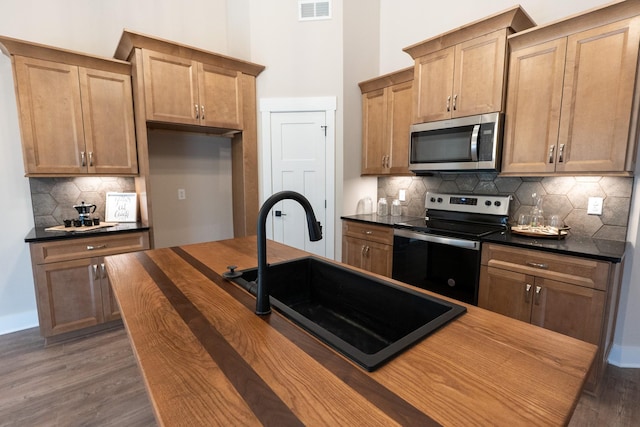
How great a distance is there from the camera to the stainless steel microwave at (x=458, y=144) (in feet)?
7.68

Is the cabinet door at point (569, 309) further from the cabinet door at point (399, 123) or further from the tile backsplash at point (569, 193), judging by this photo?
the cabinet door at point (399, 123)

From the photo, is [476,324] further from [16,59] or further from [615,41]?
[16,59]

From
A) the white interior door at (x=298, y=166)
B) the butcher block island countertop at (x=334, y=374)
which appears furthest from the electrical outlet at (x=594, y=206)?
the white interior door at (x=298, y=166)

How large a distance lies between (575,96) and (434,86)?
0.99 m

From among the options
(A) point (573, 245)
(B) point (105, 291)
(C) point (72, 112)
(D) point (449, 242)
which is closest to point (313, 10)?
(C) point (72, 112)

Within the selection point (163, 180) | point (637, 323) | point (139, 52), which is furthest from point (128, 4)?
point (637, 323)

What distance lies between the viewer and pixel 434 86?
104 inches

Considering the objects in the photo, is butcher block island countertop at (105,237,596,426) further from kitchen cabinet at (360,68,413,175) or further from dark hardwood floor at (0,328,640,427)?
kitchen cabinet at (360,68,413,175)

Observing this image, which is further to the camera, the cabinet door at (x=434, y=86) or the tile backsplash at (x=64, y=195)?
the tile backsplash at (x=64, y=195)

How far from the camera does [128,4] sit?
9.98ft

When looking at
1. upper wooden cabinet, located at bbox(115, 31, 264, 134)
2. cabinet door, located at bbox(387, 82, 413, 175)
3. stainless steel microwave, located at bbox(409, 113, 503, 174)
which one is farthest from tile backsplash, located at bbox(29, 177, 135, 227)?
stainless steel microwave, located at bbox(409, 113, 503, 174)

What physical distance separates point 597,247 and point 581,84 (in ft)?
→ 3.41

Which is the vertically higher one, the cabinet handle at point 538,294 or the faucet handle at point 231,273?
the faucet handle at point 231,273

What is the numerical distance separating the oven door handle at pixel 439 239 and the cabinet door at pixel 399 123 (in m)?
0.69
